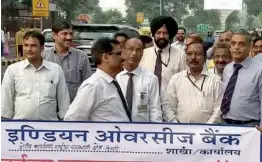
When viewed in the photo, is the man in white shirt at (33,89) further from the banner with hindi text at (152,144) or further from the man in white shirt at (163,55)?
the man in white shirt at (163,55)

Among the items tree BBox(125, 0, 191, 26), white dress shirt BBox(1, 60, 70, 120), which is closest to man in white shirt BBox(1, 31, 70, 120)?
white dress shirt BBox(1, 60, 70, 120)

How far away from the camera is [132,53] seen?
538 cm

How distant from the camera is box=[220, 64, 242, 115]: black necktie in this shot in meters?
5.21

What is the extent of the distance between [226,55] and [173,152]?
1770mm

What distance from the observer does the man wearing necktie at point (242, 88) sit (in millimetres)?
5090

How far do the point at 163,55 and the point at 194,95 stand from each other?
1063 mm

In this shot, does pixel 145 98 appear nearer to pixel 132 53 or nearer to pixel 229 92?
pixel 132 53

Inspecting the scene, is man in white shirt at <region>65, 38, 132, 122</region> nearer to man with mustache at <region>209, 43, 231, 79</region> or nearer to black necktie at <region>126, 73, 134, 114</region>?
black necktie at <region>126, 73, 134, 114</region>

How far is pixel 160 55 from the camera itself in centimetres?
623

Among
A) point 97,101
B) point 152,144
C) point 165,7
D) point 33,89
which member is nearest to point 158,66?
point 33,89

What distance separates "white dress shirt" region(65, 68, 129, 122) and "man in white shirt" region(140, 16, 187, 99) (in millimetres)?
1463

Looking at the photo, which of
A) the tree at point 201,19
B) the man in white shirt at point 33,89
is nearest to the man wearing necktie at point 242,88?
the man in white shirt at point 33,89

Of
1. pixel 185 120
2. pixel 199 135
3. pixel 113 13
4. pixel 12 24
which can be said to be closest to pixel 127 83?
pixel 185 120

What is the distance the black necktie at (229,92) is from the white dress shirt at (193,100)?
55 mm
